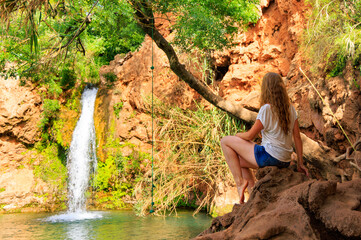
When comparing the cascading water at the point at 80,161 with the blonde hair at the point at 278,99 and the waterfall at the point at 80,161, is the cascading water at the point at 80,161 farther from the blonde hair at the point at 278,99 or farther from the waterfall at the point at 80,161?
the blonde hair at the point at 278,99

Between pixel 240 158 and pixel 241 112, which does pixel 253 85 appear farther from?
pixel 240 158

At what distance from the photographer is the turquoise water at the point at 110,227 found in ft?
20.7

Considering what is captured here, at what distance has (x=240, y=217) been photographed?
2.98 metres

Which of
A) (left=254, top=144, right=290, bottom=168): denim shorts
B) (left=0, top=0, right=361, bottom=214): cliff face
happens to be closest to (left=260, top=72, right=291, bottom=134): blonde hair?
(left=254, top=144, right=290, bottom=168): denim shorts

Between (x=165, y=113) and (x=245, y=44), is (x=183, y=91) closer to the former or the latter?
(x=165, y=113)

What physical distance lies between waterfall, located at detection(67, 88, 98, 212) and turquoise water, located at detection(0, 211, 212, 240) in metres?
2.14

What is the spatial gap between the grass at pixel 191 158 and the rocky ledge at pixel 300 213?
4.98m

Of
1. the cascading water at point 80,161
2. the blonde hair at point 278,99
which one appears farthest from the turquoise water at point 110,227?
the blonde hair at point 278,99

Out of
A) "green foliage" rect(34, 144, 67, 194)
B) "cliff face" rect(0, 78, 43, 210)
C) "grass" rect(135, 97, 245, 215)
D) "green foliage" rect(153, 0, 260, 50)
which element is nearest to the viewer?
"green foliage" rect(153, 0, 260, 50)

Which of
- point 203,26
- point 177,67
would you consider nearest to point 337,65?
point 177,67

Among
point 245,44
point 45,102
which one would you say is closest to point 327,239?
point 245,44

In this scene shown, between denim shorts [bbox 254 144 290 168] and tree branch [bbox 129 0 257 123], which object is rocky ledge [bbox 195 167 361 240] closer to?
denim shorts [bbox 254 144 290 168]

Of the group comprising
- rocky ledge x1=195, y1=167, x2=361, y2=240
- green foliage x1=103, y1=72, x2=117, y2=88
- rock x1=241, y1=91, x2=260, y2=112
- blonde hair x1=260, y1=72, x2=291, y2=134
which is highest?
green foliage x1=103, y1=72, x2=117, y2=88

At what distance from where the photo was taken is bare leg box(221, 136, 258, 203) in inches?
146
